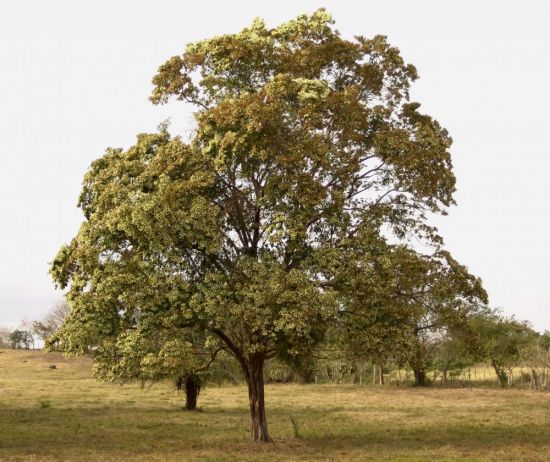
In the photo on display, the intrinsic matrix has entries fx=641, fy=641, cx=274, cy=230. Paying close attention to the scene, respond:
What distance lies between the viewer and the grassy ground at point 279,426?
88.7ft

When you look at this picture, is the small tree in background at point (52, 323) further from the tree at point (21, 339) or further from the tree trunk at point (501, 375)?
the tree trunk at point (501, 375)

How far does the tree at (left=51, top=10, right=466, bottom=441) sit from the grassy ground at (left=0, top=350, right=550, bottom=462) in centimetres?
423

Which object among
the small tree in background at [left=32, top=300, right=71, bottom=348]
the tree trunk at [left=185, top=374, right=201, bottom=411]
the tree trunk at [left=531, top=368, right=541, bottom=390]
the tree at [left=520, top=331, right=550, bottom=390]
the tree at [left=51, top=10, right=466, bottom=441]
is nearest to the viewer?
the tree at [left=51, top=10, right=466, bottom=441]

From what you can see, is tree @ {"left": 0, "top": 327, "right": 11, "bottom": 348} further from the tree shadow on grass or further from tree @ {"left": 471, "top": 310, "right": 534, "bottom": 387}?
the tree shadow on grass

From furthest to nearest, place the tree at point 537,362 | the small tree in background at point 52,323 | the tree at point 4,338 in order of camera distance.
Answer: the tree at point 4,338 → the small tree in background at point 52,323 → the tree at point 537,362

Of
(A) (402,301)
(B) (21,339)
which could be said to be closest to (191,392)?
(A) (402,301)

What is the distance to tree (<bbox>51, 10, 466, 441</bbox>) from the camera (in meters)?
25.2

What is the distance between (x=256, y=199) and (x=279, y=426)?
1669 centimetres

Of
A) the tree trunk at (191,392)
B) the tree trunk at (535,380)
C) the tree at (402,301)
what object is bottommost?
the tree trunk at (535,380)

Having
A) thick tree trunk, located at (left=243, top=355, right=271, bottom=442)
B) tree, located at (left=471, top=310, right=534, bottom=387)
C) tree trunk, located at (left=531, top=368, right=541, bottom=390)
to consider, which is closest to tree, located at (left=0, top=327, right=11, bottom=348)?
tree, located at (left=471, top=310, right=534, bottom=387)

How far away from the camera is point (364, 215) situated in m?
27.9

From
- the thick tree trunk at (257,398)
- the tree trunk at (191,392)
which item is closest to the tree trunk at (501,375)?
the tree trunk at (191,392)

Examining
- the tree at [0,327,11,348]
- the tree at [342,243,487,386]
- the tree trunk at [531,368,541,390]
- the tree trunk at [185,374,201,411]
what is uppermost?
the tree at [0,327,11,348]

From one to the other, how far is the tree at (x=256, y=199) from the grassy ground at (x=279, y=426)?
4229mm
